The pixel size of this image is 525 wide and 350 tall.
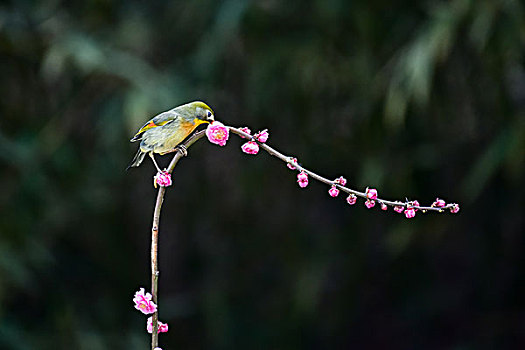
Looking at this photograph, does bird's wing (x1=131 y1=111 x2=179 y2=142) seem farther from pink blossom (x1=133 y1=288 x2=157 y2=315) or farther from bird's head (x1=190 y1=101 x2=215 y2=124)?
pink blossom (x1=133 y1=288 x2=157 y2=315)

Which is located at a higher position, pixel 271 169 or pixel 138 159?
pixel 271 169

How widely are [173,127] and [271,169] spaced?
229 centimetres

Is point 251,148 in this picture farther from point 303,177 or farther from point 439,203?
point 439,203

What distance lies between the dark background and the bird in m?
1.45

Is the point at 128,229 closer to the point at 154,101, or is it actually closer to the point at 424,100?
the point at 154,101

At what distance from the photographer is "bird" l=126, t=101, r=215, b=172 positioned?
553 mm

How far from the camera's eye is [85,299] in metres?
2.83

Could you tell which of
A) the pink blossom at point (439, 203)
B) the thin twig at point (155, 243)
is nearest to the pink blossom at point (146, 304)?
the thin twig at point (155, 243)

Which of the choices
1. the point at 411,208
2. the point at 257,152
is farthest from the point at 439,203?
the point at 257,152

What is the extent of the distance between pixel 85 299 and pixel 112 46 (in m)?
1.01

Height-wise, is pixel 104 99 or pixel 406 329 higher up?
pixel 104 99

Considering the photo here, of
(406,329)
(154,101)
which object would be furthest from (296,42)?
(406,329)

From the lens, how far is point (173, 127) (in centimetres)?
57

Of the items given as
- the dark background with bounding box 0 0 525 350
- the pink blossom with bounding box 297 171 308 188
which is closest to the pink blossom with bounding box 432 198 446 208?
the pink blossom with bounding box 297 171 308 188
